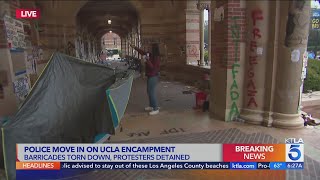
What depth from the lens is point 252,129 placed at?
18.4ft

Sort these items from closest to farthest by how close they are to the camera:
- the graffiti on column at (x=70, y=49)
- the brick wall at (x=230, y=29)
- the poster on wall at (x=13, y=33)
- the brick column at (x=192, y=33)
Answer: the poster on wall at (x=13, y=33) < the brick wall at (x=230, y=29) < the brick column at (x=192, y=33) < the graffiti on column at (x=70, y=49)

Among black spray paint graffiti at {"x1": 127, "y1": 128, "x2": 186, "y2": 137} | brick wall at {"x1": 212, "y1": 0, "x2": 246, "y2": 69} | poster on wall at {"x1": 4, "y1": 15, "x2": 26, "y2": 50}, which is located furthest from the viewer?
brick wall at {"x1": 212, "y1": 0, "x2": 246, "y2": 69}

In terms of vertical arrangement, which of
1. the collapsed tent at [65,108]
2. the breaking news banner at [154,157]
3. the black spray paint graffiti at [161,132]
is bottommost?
the black spray paint graffiti at [161,132]

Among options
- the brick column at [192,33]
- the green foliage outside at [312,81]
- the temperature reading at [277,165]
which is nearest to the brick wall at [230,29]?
the temperature reading at [277,165]

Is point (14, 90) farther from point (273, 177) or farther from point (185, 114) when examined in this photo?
point (273, 177)

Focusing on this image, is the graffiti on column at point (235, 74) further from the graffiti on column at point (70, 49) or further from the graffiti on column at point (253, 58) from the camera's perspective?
the graffiti on column at point (70, 49)

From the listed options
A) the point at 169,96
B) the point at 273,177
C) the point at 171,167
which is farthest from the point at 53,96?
the point at 169,96

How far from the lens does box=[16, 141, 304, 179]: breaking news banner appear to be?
3.26 metres

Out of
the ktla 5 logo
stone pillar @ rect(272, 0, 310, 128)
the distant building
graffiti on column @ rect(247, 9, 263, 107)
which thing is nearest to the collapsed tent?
the ktla 5 logo

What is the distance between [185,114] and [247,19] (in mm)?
2698

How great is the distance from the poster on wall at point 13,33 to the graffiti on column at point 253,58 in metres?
4.57

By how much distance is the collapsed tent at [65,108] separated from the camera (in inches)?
127

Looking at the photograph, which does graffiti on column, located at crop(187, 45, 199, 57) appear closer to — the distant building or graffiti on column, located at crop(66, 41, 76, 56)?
graffiti on column, located at crop(66, 41, 76, 56)

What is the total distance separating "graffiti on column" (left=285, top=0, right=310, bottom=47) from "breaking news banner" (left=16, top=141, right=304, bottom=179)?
2565mm
